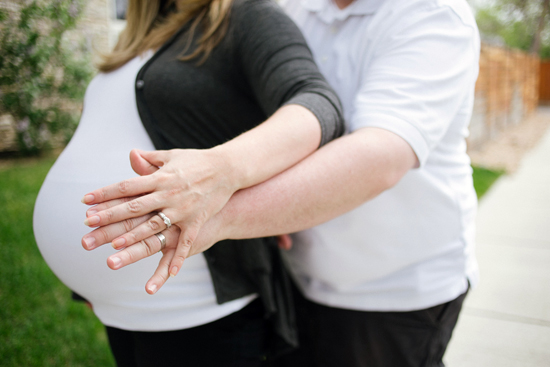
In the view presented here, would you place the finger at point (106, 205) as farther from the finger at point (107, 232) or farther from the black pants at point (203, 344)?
the black pants at point (203, 344)

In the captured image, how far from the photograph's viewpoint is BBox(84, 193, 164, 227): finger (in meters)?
0.71

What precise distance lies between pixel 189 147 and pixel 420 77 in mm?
598

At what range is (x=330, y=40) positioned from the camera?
129 centimetres

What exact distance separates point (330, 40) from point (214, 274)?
78 centimetres

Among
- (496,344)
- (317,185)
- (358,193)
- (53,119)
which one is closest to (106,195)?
(317,185)

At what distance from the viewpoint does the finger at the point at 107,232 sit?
0.72m

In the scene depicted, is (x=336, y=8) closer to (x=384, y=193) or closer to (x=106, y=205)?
(x=384, y=193)

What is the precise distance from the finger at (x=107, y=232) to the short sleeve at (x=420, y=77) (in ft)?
1.76

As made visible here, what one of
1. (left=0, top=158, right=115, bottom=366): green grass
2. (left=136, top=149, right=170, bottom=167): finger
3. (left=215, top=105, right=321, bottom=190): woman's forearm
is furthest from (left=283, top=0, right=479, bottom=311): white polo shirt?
(left=0, top=158, right=115, bottom=366): green grass

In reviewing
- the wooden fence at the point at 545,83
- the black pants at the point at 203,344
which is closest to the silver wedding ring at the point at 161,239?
the black pants at the point at 203,344

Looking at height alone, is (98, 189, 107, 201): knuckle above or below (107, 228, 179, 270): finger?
above

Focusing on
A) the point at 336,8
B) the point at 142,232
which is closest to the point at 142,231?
the point at 142,232

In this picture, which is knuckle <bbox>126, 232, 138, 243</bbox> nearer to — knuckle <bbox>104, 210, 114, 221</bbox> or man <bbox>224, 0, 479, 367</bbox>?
knuckle <bbox>104, 210, 114, 221</bbox>

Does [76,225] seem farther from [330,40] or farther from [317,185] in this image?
[330,40]
